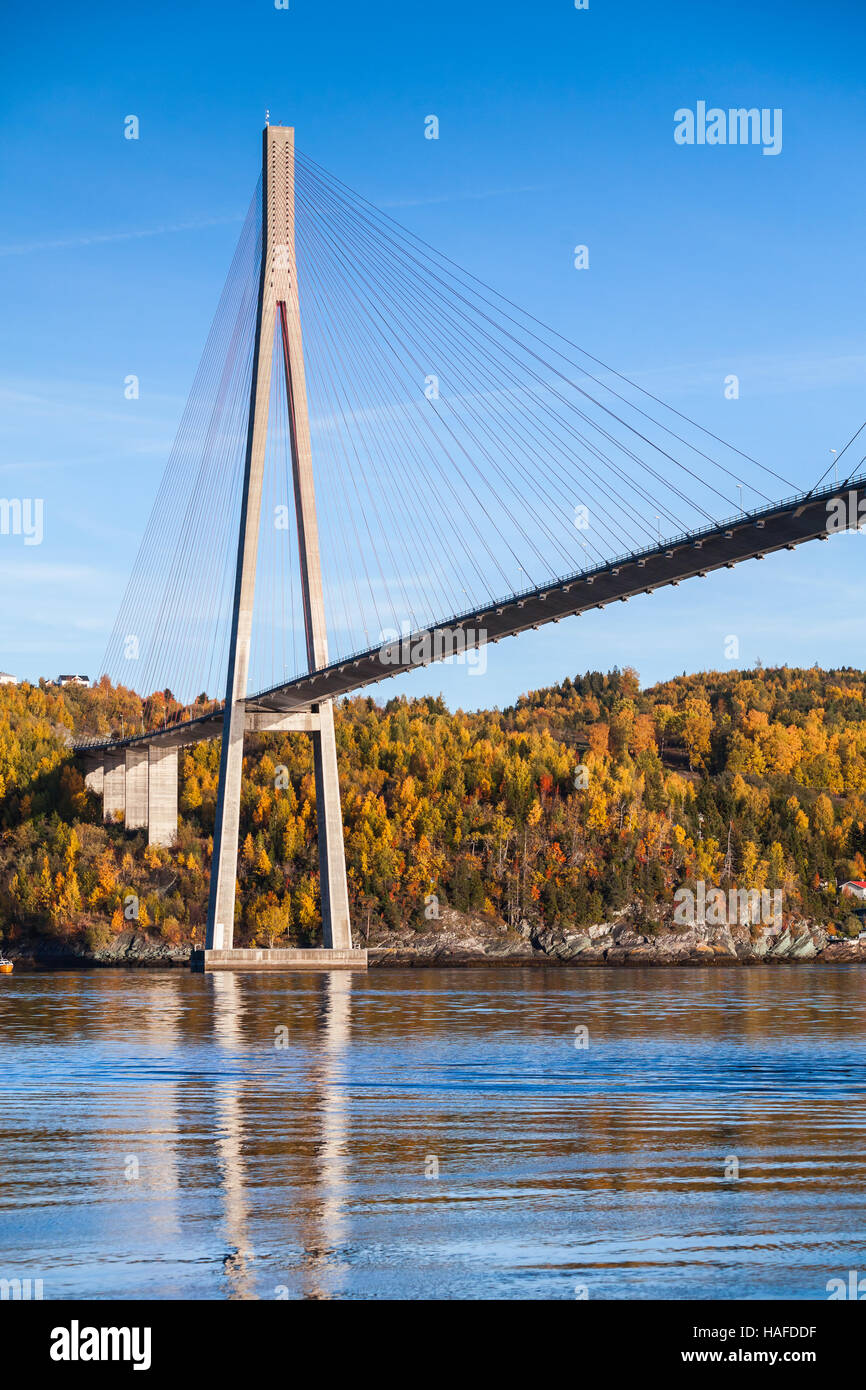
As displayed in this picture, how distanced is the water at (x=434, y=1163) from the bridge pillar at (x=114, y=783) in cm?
4973

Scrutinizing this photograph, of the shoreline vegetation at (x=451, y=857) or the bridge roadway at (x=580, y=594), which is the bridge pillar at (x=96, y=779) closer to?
the shoreline vegetation at (x=451, y=857)

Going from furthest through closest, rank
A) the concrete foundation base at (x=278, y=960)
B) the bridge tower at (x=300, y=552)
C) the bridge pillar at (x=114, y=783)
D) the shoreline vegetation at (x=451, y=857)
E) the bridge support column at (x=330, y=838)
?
the shoreline vegetation at (x=451, y=857), the bridge pillar at (x=114, y=783), the concrete foundation base at (x=278, y=960), the bridge support column at (x=330, y=838), the bridge tower at (x=300, y=552)

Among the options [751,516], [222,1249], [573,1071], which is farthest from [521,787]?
[222,1249]

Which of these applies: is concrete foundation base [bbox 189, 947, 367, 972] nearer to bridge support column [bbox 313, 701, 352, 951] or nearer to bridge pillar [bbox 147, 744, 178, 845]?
bridge support column [bbox 313, 701, 352, 951]

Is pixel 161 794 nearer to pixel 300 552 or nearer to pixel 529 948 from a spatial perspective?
pixel 529 948

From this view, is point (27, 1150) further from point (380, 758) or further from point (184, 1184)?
point (380, 758)

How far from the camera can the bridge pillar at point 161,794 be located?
75.4m

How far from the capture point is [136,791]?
7625 centimetres

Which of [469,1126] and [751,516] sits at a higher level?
[751,516]

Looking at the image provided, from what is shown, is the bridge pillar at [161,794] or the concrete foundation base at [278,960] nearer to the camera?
the concrete foundation base at [278,960]

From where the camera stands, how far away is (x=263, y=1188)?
38.4ft

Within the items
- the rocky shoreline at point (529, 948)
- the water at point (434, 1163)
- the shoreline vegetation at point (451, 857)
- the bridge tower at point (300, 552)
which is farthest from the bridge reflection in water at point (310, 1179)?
the shoreline vegetation at point (451, 857)

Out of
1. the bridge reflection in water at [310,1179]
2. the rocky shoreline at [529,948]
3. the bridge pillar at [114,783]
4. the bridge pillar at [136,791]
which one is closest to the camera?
the bridge reflection in water at [310,1179]

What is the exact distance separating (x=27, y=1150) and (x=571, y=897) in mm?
78493
